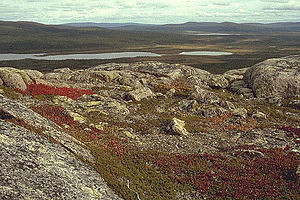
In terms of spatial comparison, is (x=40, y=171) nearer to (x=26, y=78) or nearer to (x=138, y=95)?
(x=138, y=95)

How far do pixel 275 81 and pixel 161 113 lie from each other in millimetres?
26924

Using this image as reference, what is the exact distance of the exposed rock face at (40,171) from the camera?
11586 millimetres

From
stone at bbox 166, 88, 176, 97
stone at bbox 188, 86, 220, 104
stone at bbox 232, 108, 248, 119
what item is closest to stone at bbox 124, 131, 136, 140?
stone at bbox 232, 108, 248, 119

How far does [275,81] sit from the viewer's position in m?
46.8

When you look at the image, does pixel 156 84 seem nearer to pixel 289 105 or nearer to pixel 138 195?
pixel 289 105

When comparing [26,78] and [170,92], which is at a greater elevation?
[26,78]

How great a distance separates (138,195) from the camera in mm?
14727

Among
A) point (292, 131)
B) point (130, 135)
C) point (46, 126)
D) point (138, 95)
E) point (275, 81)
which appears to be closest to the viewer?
point (46, 126)

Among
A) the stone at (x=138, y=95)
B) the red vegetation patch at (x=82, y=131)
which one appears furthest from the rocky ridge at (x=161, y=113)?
the red vegetation patch at (x=82, y=131)

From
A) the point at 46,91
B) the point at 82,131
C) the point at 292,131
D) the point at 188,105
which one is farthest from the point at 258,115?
the point at 46,91

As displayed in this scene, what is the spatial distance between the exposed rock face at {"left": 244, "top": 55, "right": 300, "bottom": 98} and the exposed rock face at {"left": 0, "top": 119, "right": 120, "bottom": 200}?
40425 mm

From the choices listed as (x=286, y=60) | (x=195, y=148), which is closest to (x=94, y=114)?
(x=195, y=148)

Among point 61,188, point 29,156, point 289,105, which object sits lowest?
point 289,105

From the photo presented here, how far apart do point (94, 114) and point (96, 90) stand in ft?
45.2
